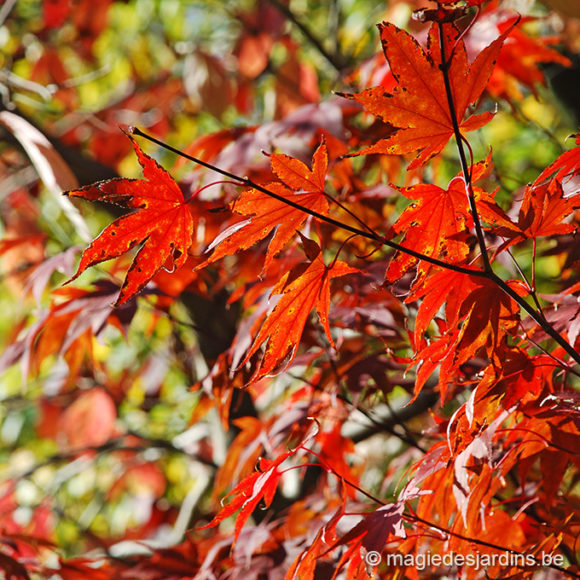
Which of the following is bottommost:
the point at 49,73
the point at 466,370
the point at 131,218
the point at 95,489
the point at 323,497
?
the point at 95,489

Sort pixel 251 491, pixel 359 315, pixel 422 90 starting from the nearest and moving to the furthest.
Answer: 1. pixel 422 90
2. pixel 251 491
3. pixel 359 315

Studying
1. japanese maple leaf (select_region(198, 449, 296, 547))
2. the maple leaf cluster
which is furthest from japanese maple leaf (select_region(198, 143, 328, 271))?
japanese maple leaf (select_region(198, 449, 296, 547))

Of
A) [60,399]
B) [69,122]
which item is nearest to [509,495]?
[60,399]

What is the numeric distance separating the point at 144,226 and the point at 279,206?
3.8 inches

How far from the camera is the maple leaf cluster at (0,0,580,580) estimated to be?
462mm

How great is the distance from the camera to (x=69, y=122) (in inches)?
83.0

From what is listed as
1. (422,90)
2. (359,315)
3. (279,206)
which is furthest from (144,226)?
(359,315)

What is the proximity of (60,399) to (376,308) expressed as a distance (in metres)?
1.58

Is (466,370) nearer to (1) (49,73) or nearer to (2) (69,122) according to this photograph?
(2) (69,122)

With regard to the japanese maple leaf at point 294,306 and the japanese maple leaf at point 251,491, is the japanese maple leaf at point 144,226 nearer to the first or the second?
the japanese maple leaf at point 294,306

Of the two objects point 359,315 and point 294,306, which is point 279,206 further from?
point 359,315

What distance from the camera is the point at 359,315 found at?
2.51 feet

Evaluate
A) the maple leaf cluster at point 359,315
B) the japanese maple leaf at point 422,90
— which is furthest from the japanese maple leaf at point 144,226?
the japanese maple leaf at point 422,90

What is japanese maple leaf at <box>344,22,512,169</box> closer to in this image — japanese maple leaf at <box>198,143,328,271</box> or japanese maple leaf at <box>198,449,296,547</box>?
japanese maple leaf at <box>198,143,328,271</box>
